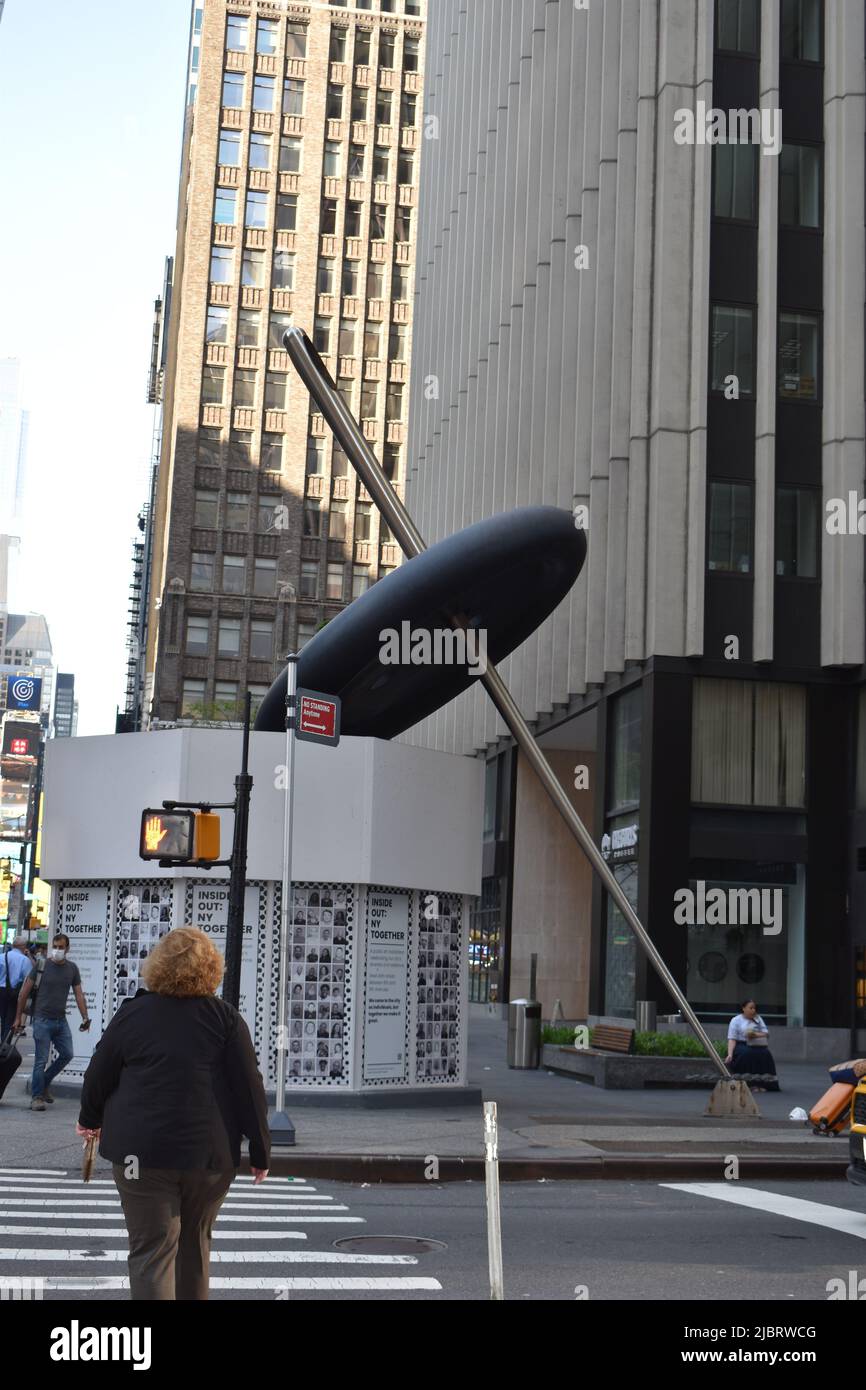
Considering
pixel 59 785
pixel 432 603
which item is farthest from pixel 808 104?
pixel 59 785

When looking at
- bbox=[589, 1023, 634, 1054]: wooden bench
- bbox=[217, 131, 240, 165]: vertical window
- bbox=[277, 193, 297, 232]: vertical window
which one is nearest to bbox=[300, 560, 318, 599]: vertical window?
bbox=[277, 193, 297, 232]: vertical window

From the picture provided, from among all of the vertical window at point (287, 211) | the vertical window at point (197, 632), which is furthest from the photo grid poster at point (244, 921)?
the vertical window at point (287, 211)

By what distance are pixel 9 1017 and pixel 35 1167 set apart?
893 cm

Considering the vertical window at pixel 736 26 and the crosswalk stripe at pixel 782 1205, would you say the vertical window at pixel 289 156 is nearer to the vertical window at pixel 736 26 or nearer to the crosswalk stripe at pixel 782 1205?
the vertical window at pixel 736 26

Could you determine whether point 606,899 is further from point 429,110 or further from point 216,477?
point 216,477

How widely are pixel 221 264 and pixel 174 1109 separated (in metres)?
83.2

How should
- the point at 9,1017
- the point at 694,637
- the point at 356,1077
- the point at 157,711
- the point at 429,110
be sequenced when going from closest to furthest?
the point at 356,1077, the point at 9,1017, the point at 694,637, the point at 429,110, the point at 157,711

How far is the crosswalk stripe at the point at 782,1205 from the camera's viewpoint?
11.8 meters

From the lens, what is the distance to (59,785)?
20312 millimetres

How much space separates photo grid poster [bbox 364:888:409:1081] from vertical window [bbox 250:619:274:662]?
206ft

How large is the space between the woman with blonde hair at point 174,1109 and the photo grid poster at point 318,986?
12886 millimetres

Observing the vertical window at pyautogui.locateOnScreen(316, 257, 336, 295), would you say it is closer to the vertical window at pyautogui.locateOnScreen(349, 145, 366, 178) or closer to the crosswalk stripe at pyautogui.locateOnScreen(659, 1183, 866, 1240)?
the vertical window at pyautogui.locateOnScreen(349, 145, 366, 178)

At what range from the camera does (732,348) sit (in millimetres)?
36469

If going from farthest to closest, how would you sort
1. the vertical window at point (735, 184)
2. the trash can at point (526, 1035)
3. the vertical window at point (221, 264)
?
1. the vertical window at point (221, 264)
2. the vertical window at point (735, 184)
3. the trash can at point (526, 1035)
